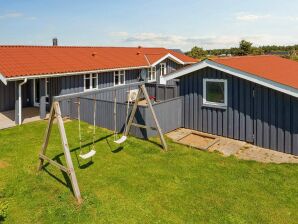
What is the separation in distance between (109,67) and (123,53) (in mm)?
7119

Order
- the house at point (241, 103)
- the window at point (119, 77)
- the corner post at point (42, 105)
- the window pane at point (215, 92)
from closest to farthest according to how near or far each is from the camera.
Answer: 1. the house at point (241, 103)
2. the window pane at point (215, 92)
3. the corner post at point (42, 105)
4. the window at point (119, 77)

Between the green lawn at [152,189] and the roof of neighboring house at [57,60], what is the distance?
18.0 ft

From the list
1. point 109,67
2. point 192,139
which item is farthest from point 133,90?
point 192,139

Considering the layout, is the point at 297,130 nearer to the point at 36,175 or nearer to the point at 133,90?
the point at 36,175

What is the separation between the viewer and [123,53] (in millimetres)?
27266

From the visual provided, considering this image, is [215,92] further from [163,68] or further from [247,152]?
[163,68]

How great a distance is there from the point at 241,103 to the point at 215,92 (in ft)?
4.62

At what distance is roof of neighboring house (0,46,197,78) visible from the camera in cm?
1541

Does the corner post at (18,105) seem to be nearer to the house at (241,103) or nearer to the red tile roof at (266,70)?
the house at (241,103)

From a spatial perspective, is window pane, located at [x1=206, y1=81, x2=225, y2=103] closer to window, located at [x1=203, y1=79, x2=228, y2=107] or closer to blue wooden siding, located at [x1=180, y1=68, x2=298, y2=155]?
window, located at [x1=203, y1=79, x2=228, y2=107]

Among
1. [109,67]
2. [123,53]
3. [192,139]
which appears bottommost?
[192,139]

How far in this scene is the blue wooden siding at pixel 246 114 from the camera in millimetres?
10898

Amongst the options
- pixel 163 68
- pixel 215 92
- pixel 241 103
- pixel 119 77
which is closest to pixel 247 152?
pixel 241 103

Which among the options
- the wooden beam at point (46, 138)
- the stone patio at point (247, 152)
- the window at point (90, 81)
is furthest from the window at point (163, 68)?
the wooden beam at point (46, 138)
